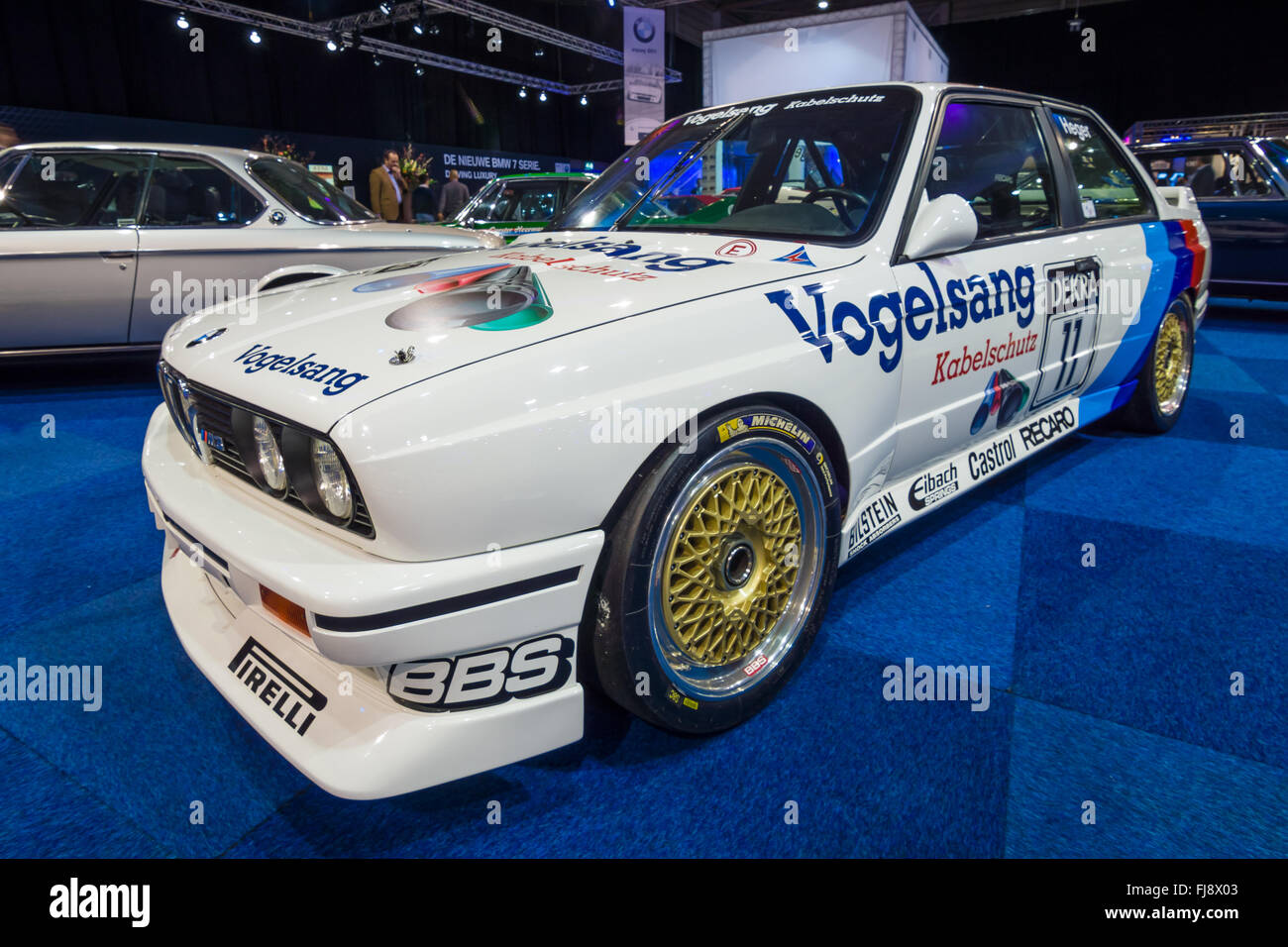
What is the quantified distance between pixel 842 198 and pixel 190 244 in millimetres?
3845

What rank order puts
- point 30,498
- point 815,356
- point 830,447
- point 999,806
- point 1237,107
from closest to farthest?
point 999,806 → point 815,356 → point 830,447 → point 30,498 → point 1237,107

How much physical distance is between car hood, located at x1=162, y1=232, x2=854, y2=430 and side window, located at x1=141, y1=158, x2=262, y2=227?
2.99 meters

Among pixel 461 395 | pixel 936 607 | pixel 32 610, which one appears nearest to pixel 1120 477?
pixel 936 607

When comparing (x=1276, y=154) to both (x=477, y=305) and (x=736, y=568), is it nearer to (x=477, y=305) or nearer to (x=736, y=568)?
(x=736, y=568)

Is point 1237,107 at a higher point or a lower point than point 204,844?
higher

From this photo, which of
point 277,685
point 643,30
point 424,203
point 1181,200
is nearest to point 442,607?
point 277,685

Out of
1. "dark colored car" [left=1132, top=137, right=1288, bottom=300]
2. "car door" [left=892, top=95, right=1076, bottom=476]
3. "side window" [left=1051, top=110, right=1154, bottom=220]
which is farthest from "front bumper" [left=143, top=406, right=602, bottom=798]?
"dark colored car" [left=1132, top=137, right=1288, bottom=300]

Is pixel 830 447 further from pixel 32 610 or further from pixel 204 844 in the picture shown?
pixel 32 610

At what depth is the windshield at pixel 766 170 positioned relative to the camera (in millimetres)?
2031

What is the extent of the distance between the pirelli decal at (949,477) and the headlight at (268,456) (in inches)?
49.3

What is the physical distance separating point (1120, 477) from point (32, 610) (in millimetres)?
3810

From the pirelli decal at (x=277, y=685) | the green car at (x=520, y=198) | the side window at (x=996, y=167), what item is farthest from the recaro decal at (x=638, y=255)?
the green car at (x=520, y=198)
